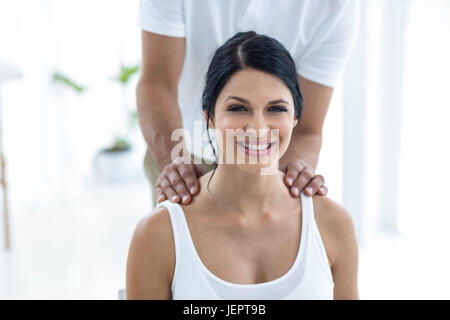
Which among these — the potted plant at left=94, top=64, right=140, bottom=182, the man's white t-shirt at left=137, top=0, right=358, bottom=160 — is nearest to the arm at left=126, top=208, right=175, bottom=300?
the man's white t-shirt at left=137, top=0, right=358, bottom=160

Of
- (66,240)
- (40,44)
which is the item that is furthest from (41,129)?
(66,240)

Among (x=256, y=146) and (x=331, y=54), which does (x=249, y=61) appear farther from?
(x=331, y=54)

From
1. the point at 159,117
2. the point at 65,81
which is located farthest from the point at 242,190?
the point at 65,81

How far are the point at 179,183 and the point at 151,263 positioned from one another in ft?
0.70

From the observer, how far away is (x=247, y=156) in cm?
113

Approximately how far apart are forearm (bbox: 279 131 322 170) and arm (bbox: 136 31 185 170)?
12.7 inches

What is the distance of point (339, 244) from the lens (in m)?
1.28

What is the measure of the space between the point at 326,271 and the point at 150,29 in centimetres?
82

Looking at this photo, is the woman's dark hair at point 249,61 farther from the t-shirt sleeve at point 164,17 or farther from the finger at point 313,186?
the t-shirt sleeve at point 164,17

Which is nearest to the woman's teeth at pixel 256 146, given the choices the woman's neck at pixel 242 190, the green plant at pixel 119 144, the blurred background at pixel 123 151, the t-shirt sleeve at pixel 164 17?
the woman's neck at pixel 242 190

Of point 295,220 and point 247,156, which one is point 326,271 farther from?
point 247,156

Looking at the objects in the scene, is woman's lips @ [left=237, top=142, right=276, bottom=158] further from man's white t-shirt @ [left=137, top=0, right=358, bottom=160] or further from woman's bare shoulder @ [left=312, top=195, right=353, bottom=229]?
man's white t-shirt @ [left=137, top=0, right=358, bottom=160]

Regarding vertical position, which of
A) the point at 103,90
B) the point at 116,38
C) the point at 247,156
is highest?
the point at 116,38

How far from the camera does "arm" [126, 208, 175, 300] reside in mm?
1186
